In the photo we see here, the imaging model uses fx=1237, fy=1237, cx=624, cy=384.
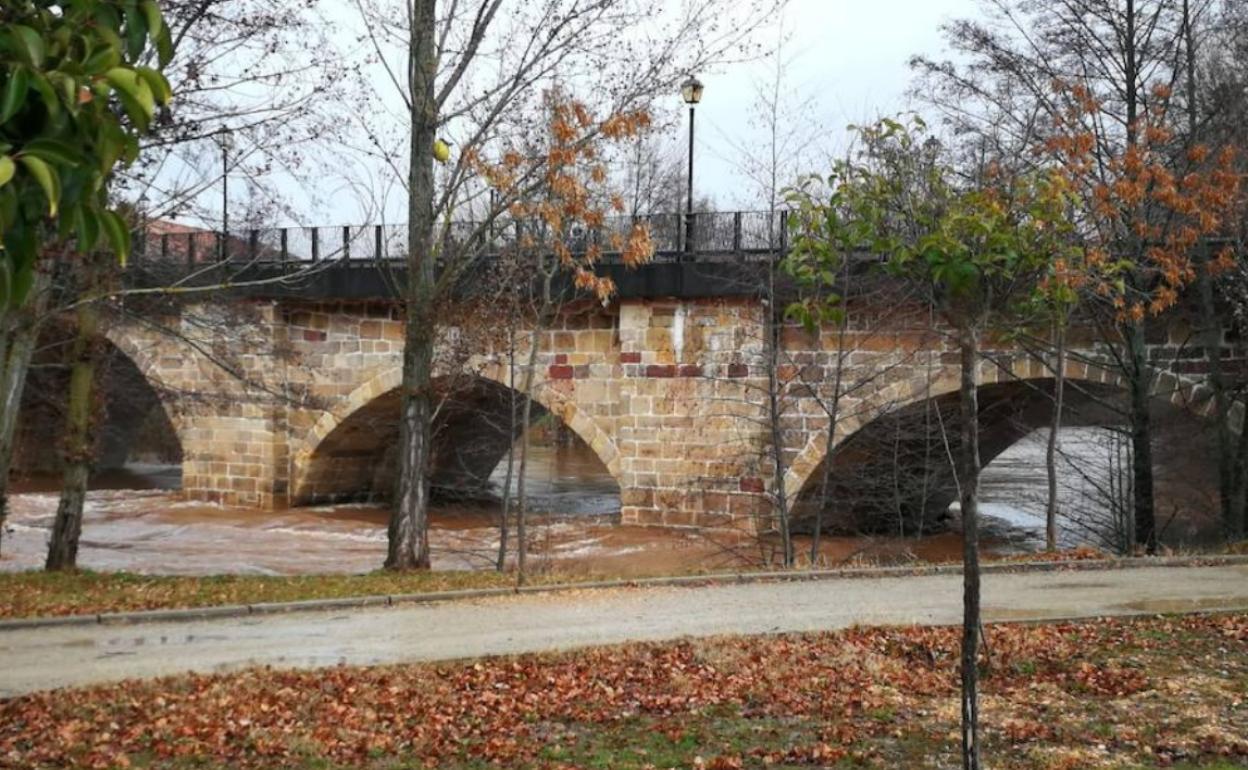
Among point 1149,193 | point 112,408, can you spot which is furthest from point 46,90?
point 112,408

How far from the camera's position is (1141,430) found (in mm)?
13398

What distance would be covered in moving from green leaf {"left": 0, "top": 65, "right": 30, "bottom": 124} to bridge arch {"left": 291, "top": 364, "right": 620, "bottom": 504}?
14.5 metres

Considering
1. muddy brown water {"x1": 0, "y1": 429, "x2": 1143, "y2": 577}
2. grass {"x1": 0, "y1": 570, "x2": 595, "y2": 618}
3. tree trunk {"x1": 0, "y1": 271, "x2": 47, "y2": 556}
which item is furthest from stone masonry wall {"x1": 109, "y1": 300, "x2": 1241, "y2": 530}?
grass {"x1": 0, "y1": 570, "x2": 595, "y2": 618}

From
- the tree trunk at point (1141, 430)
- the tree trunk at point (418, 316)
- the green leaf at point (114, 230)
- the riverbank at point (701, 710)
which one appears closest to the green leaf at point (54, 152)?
the green leaf at point (114, 230)

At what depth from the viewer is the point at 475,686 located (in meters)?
6.61

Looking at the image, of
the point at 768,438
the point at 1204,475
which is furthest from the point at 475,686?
the point at 1204,475

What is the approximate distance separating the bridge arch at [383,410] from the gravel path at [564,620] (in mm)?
7728

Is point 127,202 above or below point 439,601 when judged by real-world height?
above

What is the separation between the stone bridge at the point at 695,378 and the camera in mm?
14531

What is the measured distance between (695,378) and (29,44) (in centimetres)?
1439

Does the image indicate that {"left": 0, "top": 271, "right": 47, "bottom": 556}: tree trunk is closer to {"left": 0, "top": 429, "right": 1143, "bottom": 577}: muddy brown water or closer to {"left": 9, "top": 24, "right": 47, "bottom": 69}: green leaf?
{"left": 0, "top": 429, "right": 1143, "bottom": 577}: muddy brown water

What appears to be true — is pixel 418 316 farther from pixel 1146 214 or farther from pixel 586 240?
pixel 1146 214

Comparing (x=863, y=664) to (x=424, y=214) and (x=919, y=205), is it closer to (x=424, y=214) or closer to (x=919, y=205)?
(x=919, y=205)

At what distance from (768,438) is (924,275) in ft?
35.4
